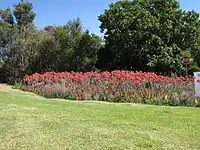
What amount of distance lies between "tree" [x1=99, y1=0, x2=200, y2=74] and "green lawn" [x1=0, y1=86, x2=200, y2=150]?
15.8 metres

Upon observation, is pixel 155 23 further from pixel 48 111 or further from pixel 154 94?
pixel 48 111

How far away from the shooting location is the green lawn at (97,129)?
611cm

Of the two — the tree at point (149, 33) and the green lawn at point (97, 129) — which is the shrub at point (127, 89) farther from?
the tree at point (149, 33)

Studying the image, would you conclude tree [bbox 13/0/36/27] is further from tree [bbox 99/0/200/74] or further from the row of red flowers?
the row of red flowers

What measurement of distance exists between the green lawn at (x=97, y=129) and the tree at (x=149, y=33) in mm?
15750

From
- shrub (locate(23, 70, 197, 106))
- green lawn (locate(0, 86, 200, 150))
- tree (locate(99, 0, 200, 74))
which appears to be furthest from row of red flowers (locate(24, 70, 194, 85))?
tree (locate(99, 0, 200, 74))

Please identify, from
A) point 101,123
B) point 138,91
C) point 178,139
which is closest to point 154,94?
point 138,91

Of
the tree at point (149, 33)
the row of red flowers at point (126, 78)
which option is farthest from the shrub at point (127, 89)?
the tree at point (149, 33)

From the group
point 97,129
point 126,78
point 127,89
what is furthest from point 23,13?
point 97,129

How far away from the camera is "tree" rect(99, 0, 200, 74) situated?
24.6 meters

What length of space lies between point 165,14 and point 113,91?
13.4 meters

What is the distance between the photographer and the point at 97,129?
23.0ft

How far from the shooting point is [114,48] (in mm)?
26281

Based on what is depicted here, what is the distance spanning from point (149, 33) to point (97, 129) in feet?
60.5
